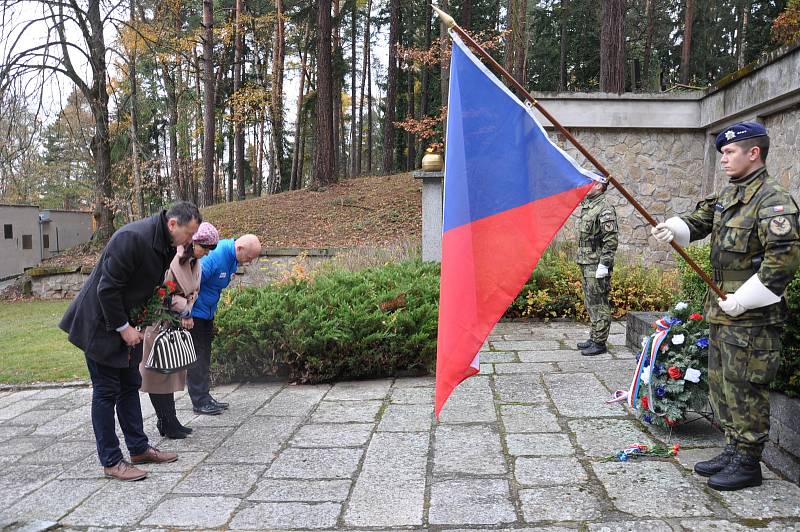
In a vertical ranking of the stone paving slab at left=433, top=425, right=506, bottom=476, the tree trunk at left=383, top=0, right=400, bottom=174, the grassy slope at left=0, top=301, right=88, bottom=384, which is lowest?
the grassy slope at left=0, top=301, right=88, bottom=384

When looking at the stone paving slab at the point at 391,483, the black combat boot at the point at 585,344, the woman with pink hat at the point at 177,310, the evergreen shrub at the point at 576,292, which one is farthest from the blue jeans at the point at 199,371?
the evergreen shrub at the point at 576,292

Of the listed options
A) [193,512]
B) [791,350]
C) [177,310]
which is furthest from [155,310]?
[791,350]

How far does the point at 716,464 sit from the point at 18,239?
89.8ft

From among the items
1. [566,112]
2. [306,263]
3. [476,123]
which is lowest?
[306,263]

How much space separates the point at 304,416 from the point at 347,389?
87cm

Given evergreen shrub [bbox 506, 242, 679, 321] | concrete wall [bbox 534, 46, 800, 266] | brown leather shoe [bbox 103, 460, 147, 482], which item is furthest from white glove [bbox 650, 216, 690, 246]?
concrete wall [bbox 534, 46, 800, 266]

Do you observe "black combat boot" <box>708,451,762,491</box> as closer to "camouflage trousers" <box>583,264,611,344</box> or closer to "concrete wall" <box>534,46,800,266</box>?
"camouflage trousers" <box>583,264,611,344</box>

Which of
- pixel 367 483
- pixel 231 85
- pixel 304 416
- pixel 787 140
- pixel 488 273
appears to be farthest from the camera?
pixel 231 85

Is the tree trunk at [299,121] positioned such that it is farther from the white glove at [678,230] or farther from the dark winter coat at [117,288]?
the white glove at [678,230]

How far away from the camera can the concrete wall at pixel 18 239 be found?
23.7 m

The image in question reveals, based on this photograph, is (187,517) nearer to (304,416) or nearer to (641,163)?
(304,416)

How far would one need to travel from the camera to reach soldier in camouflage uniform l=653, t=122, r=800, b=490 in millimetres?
3164

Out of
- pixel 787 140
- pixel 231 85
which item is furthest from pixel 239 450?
pixel 231 85

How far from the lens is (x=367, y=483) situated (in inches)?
144
